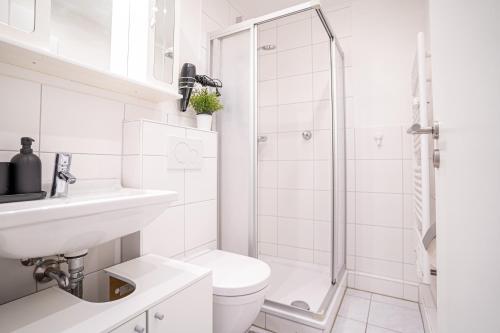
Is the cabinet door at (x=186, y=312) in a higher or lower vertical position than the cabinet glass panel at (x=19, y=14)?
→ lower

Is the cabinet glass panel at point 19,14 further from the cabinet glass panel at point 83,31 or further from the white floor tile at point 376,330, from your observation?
the white floor tile at point 376,330

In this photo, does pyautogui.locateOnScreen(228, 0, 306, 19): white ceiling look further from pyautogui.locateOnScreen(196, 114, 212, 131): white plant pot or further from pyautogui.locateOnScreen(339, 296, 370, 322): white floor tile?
pyautogui.locateOnScreen(339, 296, 370, 322): white floor tile

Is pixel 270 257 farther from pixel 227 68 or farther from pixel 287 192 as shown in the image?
pixel 227 68

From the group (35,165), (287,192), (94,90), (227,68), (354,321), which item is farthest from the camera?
(287,192)

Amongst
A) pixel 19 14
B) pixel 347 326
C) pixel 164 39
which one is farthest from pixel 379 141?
pixel 19 14

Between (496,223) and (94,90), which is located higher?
(94,90)

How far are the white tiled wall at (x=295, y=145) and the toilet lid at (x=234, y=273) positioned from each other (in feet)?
3.14

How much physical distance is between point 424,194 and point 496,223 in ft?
3.23

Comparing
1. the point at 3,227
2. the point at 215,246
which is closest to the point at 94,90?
the point at 3,227

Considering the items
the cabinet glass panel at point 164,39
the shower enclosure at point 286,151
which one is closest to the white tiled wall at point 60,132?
the cabinet glass panel at point 164,39

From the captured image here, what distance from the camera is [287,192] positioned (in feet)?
7.40

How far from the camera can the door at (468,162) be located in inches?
15.3

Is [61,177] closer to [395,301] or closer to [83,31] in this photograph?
[83,31]

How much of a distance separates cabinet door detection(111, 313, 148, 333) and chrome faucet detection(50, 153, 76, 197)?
52 centimetres
